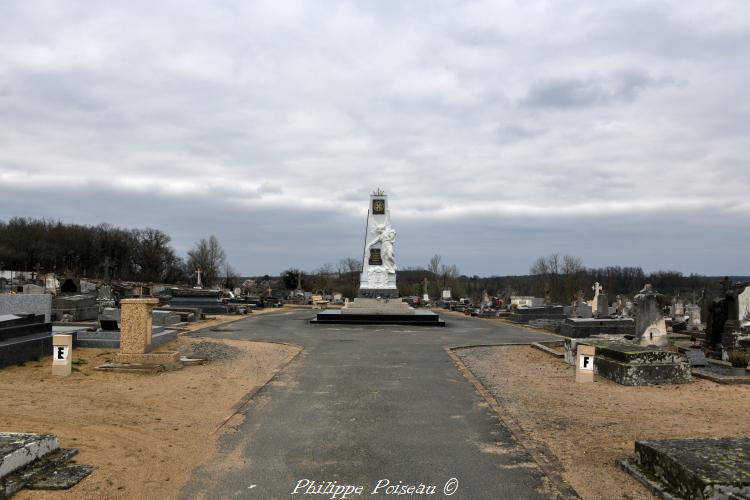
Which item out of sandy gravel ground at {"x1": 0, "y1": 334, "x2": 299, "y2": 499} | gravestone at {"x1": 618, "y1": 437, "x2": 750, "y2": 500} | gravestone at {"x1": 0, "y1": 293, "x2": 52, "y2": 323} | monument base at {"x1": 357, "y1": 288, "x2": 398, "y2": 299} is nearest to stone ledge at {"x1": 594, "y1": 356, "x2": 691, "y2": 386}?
gravestone at {"x1": 618, "y1": 437, "x2": 750, "y2": 500}

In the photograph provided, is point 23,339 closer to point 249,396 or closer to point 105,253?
point 249,396

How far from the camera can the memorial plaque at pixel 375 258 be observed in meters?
27.7

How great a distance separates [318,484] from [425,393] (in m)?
4.08

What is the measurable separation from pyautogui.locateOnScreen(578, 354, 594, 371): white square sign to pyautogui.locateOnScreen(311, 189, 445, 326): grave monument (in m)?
13.5

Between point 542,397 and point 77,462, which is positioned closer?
point 77,462

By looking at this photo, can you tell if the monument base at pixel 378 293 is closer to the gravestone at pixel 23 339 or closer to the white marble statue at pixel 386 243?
the white marble statue at pixel 386 243

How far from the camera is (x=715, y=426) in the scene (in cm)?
657

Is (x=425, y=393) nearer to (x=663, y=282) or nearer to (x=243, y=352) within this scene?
(x=243, y=352)

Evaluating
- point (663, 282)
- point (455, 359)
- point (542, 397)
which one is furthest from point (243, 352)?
point (663, 282)

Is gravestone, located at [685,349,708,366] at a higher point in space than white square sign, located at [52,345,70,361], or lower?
lower

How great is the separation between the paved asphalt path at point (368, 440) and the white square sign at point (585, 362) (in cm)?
210

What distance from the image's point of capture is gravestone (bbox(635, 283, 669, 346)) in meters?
12.4

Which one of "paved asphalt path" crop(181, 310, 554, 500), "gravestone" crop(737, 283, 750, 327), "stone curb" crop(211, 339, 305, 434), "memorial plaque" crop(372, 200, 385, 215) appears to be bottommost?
"stone curb" crop(211, 339, 305, 434)

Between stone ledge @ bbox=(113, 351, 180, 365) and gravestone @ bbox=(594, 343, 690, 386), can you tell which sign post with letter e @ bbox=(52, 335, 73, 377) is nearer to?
stone ledge @ bbox=(113, 351, 180, 365)
